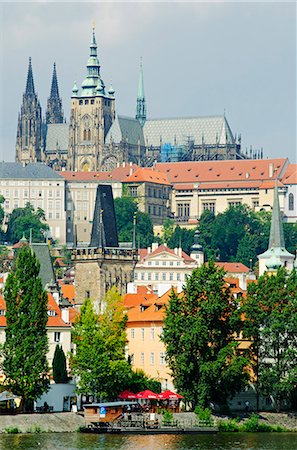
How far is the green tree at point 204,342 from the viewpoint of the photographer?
92188 mm

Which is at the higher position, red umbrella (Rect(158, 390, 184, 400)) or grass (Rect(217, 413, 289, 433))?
red umbrella (Rect(158, 390, 184, 400))

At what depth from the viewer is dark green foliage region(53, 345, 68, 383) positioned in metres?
95.2

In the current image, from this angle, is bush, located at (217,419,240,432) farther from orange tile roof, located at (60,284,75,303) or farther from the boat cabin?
orange tile roof, located at (60,284,75,303)

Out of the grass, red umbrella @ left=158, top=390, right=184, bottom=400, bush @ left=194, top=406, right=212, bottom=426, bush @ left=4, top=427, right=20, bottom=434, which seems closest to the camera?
bush @ left=4, top=427, right=20, bottom=434

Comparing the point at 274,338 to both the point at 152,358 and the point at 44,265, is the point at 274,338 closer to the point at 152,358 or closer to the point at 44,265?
the point at 152,358

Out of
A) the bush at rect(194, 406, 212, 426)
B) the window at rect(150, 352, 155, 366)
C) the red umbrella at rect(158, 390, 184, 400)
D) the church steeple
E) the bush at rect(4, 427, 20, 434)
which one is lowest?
the bush at rect(4, 427, 20, 434)

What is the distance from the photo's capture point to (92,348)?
311 feet

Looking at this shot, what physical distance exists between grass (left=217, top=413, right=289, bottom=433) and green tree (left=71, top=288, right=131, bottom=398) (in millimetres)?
5947

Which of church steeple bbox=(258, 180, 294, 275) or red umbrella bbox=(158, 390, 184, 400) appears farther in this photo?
church steeple bbox=(258, 180, 294, 275)

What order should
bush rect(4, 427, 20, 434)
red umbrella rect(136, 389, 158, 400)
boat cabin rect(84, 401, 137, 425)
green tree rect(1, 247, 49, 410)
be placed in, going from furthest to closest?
Result: 1. red umbrella rect(136, 389, 158, 400)
2. green tree rect(1, 247, 49, 410)
3. boat cabin rect(84, 401, 137, 425)
4. bush rect(4, 427, 20, 434)

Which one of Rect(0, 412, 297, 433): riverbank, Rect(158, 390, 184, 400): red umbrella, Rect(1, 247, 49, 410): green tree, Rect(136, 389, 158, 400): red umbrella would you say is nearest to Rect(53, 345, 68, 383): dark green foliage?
Rect(1, 247, 49, 410): green tree

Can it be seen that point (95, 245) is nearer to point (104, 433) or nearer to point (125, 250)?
point (125, 250)

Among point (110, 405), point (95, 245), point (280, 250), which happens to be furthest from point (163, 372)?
point (280, 250)

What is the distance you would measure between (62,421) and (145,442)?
18.7 ft
